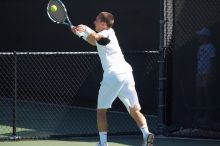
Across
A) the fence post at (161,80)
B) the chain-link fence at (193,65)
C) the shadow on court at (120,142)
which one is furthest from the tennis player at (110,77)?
the chain-link fence at (193,65)

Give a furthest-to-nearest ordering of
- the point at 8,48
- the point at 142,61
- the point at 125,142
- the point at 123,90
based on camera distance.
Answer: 1. the point at 8,48
2. the point at 142,61
3. the point at 125,142
4. the point at 123,90

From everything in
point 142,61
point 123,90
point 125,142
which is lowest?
point 125,142

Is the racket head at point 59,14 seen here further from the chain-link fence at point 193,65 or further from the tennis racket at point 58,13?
the chain-link fence at point 193,65

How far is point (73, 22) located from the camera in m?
12.6

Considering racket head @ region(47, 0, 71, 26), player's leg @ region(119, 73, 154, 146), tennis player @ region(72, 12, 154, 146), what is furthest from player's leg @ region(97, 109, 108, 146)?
racket head @ region(47, 0, 71, 26)

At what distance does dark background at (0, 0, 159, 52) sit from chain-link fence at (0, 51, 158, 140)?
1.03ft

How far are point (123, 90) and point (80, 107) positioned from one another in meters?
4.76

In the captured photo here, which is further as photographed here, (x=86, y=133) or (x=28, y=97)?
(x=28, y=97)

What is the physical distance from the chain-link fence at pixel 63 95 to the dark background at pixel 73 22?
1.03ft

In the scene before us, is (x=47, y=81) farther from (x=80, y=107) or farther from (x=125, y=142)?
(x=125, y=142)

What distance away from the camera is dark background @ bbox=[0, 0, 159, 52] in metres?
11.5

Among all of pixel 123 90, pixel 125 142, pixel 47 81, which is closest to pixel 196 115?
pixel 125 142

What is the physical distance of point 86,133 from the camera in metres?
9.21

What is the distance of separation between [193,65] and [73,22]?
13.8ft
